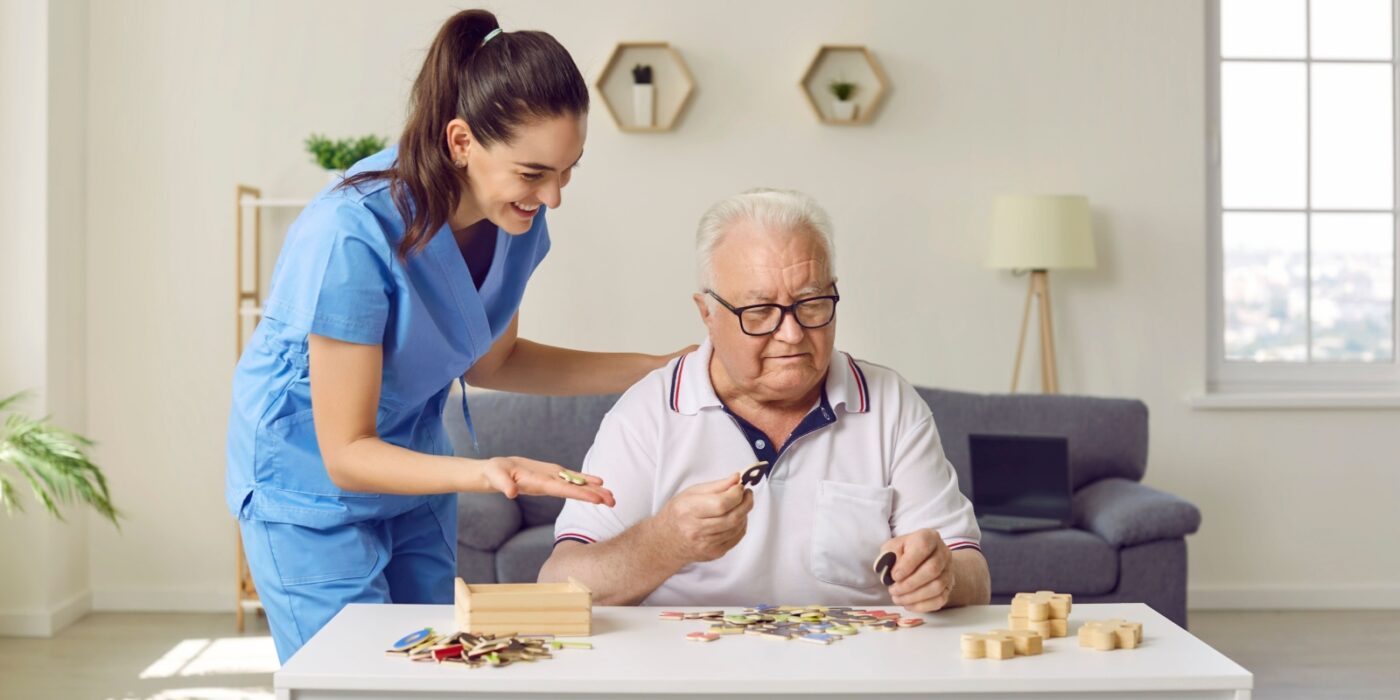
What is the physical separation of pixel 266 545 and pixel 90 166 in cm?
327

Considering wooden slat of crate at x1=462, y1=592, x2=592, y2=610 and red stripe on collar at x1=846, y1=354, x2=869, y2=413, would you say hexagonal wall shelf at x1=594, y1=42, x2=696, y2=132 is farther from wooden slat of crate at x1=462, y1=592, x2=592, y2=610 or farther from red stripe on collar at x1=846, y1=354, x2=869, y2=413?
wooden slat of crate at x1=462, y1=592, x2=592, y2=610

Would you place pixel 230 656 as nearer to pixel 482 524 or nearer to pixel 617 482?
pixel 482 524

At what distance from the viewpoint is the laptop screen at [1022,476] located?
3.87m

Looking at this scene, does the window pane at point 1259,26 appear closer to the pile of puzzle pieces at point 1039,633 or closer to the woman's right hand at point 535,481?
the pile of puzzle pieces at point 1039,633

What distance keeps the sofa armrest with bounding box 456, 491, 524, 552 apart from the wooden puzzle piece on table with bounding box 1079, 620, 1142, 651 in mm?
2357

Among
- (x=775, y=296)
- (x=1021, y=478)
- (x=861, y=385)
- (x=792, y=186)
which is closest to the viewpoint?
(x=775, y=296)

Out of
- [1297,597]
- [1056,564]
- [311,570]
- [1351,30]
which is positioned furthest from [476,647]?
[1351,30]

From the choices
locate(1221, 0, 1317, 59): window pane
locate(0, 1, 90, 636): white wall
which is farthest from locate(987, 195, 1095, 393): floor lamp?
locate(0, 1, 90, 636): white wall

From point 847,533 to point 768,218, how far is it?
17.8 inches

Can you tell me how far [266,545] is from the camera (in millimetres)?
1735

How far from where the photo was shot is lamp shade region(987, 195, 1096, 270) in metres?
4.25

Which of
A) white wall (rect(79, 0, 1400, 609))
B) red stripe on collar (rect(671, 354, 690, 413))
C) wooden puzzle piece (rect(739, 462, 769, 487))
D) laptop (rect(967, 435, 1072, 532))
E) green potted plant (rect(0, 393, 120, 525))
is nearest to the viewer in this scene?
wooden puzzle piece (rect(739, 462, 769, 487))

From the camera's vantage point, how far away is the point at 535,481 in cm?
139

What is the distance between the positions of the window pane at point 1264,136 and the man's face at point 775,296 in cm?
338
